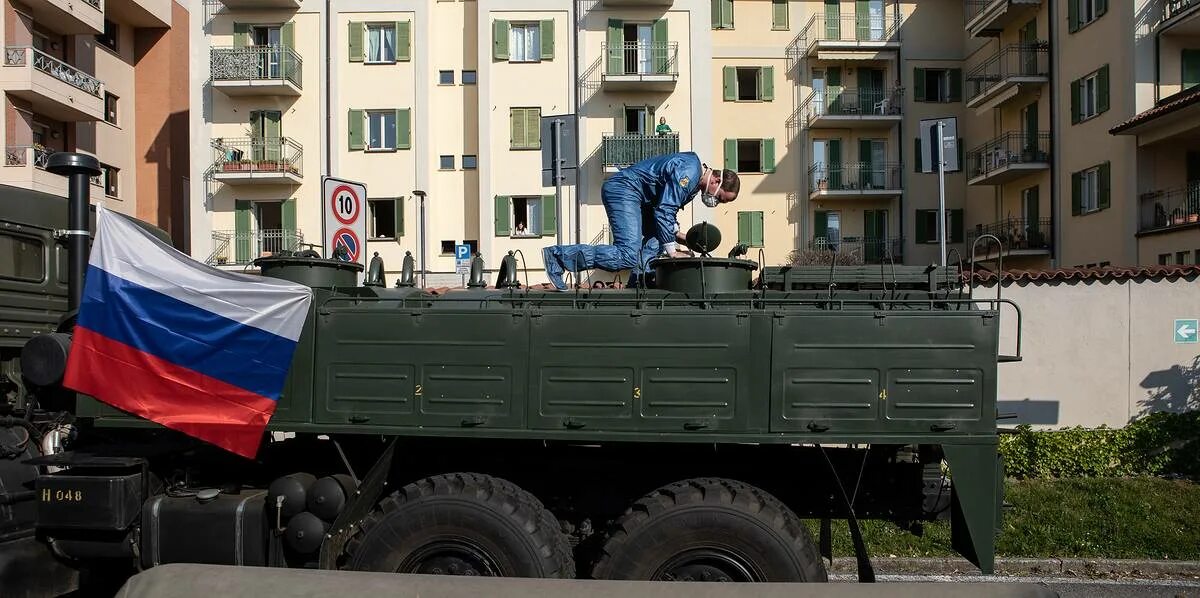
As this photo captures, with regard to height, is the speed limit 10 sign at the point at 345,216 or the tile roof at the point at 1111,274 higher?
the speed limit 10 sign at the point at 345,216

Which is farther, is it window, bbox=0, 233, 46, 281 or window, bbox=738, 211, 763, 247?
window, bbox=738, 211, 763, 247

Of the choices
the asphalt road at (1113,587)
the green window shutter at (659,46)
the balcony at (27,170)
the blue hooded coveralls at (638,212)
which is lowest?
the asphalt road at (1113,587)

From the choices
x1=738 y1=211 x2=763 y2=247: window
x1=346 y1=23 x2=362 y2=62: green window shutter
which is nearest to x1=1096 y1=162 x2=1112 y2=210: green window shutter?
x1=738 y1=211 x2=763 y2=247: window

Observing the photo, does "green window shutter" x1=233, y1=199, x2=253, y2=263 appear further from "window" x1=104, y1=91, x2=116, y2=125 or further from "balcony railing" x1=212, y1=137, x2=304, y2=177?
"window" x1=104, y1=91, x2=116, y2=125

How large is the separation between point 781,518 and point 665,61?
1012 inches

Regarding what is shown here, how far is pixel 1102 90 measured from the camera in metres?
25.0

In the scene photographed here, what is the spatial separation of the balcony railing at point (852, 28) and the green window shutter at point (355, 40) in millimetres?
16380

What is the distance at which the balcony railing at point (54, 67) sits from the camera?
24922 mm

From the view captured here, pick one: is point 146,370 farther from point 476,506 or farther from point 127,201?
point 127,201

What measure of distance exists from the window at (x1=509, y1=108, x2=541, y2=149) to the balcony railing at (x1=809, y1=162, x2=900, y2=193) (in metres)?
11.1

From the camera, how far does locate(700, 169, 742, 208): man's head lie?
669 centimetres

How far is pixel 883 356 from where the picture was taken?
484cm

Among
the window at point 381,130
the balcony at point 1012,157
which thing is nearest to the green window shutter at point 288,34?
the window at point 381,130

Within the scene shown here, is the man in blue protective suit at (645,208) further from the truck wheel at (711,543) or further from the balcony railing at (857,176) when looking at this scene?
the balcony railing at (857,176)
